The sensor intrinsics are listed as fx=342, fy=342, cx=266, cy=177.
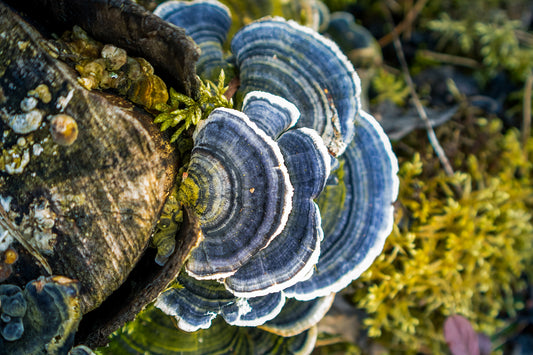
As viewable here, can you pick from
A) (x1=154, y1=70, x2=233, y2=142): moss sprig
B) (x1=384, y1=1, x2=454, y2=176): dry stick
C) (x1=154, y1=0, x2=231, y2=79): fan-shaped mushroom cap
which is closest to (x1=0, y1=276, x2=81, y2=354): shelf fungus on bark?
(x1=154, y1=70, x2=233, y2=142): moss sprig

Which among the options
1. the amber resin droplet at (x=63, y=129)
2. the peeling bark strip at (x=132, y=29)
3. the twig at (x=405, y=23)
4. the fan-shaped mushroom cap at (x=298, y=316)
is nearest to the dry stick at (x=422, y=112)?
the twig at (x=405, y=23)

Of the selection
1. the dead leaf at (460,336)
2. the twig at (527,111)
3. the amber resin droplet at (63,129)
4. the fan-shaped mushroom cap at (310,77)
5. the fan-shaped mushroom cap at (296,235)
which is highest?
the amber resin droplet at (63,129)

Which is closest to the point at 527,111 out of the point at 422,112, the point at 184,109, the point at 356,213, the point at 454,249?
the point at 422,112

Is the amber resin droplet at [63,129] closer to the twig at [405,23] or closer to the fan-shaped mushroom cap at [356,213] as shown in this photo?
the fan-shaped mushroom cap at [356,213]

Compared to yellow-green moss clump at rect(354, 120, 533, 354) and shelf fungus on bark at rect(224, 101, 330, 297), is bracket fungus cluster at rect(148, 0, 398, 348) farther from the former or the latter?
yellow-green moss clump at rect(354, 120, 533, 354)

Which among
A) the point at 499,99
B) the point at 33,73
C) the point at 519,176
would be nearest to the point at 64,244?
the point at 33,73

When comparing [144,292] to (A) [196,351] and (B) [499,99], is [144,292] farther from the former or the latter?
(B) [499,99]
